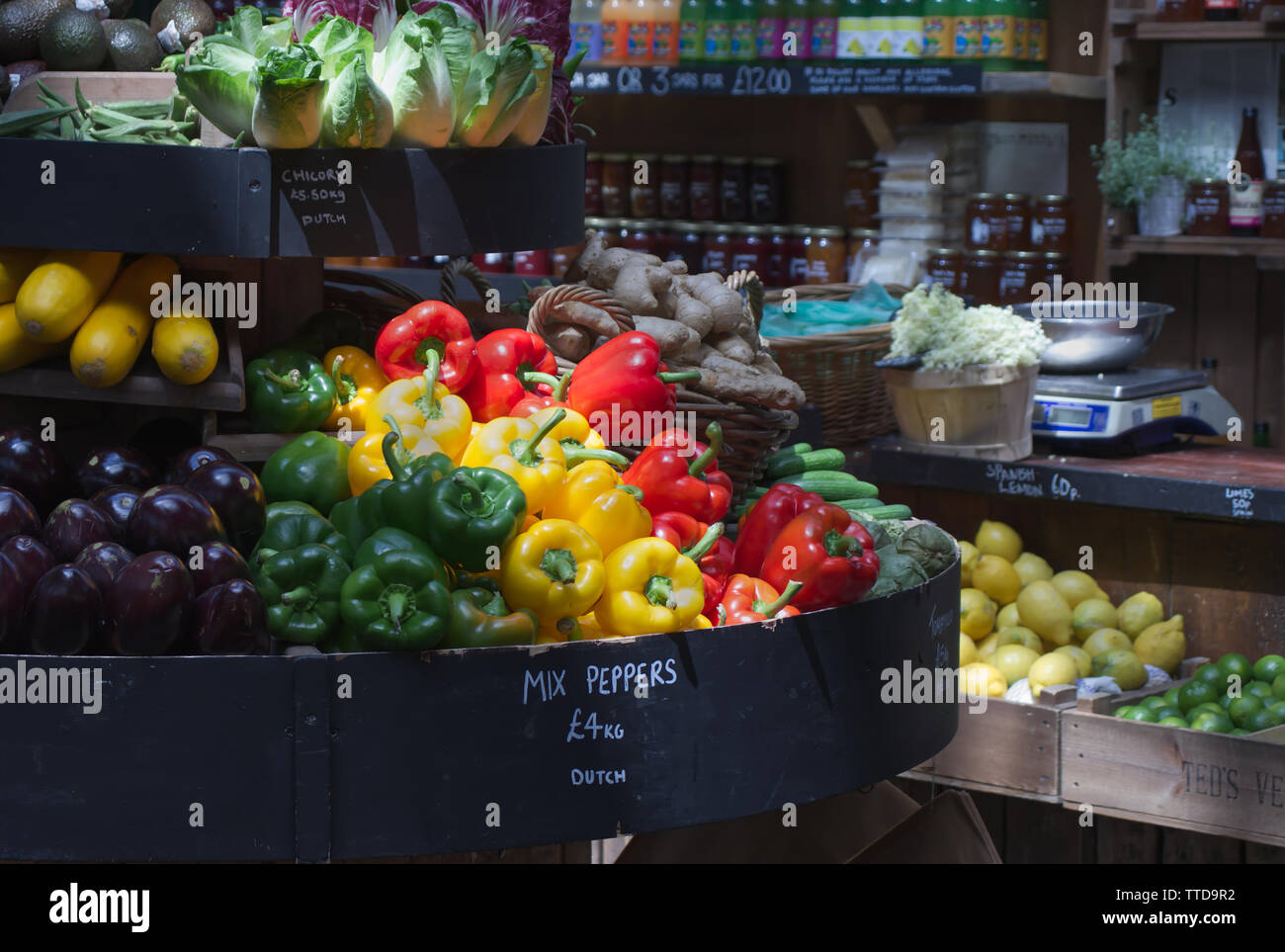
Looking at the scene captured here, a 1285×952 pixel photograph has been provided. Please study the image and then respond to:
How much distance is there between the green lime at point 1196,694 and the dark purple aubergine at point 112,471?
7.15 feet

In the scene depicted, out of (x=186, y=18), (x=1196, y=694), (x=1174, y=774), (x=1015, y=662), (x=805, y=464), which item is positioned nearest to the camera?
(x=186, y=18)

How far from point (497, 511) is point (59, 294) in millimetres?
666

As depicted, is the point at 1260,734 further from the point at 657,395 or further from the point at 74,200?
the point at 74,200

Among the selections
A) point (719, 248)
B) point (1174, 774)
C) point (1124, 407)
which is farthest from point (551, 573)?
point (719, 248)

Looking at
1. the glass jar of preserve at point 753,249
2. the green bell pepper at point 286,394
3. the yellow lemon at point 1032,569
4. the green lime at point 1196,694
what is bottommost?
the green lime at point 1196,694

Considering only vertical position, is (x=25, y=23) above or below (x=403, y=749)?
above

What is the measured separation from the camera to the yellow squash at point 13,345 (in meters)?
2.07

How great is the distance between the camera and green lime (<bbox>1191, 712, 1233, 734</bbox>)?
310 cm

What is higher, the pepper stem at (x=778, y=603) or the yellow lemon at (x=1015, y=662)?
the pepper stem at (x=778, y=603)

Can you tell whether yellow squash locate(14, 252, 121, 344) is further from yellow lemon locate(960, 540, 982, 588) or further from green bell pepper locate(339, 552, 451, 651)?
yellow lemon locate(960, 540, 982, 588)

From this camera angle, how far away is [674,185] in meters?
5.09

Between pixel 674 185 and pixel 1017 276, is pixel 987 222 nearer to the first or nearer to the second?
pixel 1017 276

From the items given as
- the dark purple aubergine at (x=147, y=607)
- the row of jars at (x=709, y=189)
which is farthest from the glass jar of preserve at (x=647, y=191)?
the dark purple aubergine at (x=147, y=607)

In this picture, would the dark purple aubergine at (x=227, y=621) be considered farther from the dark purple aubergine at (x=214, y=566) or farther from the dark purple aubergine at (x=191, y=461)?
the dark purple aubergine at (x=191, y=461)
